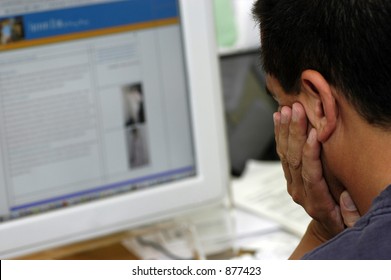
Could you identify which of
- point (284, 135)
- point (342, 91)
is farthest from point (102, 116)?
point (342, 91)

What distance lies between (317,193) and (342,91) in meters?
0.20

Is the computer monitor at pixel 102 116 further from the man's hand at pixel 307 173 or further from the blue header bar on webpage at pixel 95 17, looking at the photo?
the man's hand at pixel 307 173

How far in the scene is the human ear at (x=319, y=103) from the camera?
649mm

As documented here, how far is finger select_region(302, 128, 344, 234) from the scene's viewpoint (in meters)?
0.77

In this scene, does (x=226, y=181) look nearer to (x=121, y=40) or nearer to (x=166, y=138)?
(x=166, y=138)

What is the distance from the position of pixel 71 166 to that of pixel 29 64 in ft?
0.48

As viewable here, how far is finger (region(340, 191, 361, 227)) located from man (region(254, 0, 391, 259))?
0.04ft

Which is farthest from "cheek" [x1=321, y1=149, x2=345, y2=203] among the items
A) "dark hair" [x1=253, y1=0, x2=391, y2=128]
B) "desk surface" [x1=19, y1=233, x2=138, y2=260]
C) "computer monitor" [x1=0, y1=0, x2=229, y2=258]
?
"desk surface" [x1=19, y1=233, x2=138, y2=260]

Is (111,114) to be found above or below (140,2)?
below

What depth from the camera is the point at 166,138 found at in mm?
1032

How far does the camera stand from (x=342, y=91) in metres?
0.64

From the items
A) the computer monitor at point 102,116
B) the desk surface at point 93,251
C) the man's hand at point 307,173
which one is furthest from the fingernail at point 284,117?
the desk surface at point 93,251

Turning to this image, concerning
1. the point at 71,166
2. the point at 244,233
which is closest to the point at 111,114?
the point at 71,166

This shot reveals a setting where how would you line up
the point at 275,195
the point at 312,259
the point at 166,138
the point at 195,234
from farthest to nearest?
1. the point at 275,195
2. the point at 195,234
3. the point at 166,138
4. the point at 312,259
